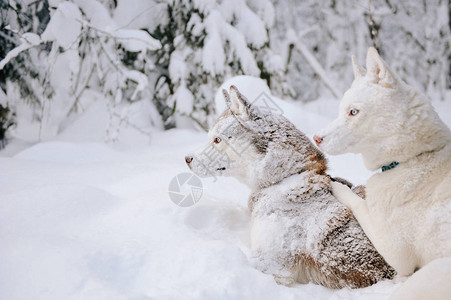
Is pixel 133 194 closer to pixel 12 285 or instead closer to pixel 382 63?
pixel 12 285

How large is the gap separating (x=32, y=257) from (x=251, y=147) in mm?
1293

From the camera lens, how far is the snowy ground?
1.54 metres

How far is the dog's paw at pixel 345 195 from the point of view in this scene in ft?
5.87

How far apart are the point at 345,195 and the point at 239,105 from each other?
83 centimetres

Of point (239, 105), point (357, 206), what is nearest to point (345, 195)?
point (357, 206)

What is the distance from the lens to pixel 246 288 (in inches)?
62.2

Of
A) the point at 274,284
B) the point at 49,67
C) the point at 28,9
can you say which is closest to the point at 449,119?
the point at 274,284

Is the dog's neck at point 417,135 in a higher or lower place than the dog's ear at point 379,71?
lower

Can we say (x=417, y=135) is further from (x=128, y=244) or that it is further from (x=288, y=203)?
(x=128, y=244)

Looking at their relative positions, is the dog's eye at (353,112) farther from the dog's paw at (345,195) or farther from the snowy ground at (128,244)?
the snowy ground at (128,244)

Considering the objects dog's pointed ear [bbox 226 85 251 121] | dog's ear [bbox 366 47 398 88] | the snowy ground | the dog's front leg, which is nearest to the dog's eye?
dog's ear [bbox 366 47 398 88]

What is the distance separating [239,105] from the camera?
2.15 meters

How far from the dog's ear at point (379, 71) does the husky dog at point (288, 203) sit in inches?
23.8

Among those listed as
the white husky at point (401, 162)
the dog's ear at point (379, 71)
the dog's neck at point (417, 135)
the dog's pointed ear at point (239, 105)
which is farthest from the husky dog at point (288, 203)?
the dog's ear at point (379, 71)
